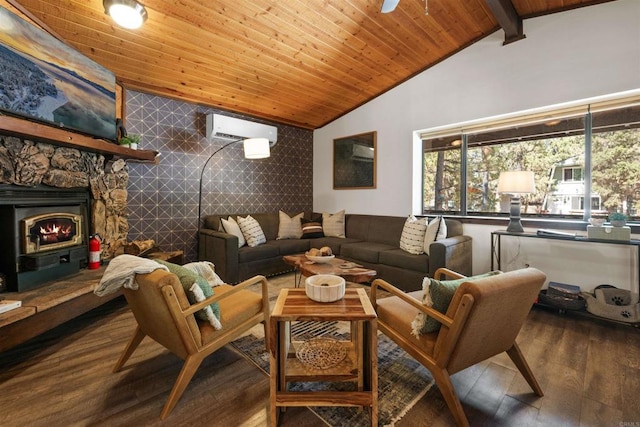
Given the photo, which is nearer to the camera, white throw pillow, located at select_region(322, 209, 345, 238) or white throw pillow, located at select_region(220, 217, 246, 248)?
white throw pillow, located at select_region(220, 217, 246, 248)

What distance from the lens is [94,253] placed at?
9.48 feet

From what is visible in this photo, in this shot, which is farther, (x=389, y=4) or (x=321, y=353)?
(x=389, y=4)

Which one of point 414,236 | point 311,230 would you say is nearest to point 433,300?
point 414,236

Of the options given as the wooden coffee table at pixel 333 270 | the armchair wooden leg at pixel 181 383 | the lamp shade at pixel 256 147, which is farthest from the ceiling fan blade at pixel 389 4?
the armchair wooden leg at pixel 181 383

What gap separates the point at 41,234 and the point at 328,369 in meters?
2.64

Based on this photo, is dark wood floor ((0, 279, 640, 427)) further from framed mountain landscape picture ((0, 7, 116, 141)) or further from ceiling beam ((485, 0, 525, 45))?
ceiling beam ((485, 0, 525, 45))

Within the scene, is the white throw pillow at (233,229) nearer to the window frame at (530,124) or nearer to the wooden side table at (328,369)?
the wooden side table at (328,369)

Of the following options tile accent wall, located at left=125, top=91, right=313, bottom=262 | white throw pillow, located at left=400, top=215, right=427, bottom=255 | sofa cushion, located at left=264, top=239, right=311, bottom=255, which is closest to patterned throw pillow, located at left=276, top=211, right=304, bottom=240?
sofa cushion, located at left=264, top=239, right=311, bottom=255

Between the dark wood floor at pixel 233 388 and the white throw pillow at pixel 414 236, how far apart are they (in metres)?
1.38

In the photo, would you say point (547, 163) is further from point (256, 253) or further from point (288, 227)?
point (256, 253)

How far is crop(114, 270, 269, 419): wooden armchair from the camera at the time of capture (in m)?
1.47

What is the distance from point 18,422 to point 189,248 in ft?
9.41

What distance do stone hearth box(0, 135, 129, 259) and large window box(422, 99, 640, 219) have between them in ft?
13.3

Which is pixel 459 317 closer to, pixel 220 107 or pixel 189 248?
pixel 189 248
